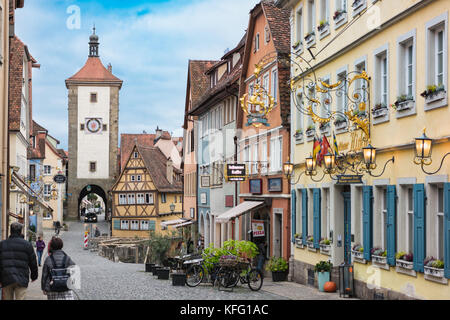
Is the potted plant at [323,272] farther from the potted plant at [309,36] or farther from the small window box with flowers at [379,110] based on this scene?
the potted plant at [309,36]

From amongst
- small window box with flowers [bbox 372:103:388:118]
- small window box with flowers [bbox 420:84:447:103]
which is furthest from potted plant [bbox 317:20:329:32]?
small window box with flowers [bbox 420:84:447:103]

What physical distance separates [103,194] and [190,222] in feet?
145

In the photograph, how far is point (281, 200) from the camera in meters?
26.7

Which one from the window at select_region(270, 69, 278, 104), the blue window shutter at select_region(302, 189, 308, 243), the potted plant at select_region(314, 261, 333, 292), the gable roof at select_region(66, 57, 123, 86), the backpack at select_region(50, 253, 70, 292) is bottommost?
the potted plant at select_region(314, 261, 333, 292)

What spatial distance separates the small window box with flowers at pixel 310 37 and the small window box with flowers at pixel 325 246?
18.4 feet

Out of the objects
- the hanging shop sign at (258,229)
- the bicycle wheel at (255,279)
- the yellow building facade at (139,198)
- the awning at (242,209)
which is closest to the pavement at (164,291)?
the bicycle wheel at (255,279)

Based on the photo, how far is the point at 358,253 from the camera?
59.6 feet

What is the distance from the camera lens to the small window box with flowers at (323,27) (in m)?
21.0

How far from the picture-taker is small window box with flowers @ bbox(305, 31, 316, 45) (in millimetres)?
22406

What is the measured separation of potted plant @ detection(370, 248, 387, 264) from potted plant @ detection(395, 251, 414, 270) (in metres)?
0.86

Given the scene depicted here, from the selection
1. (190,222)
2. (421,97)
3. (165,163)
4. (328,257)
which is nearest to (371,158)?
(421,97)

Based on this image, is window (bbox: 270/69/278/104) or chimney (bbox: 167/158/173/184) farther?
chimney (bbox: 167/158/173/184)

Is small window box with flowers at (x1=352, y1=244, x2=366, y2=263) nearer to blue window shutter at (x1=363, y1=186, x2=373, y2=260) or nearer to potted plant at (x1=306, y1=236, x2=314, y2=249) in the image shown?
blue window shutter at (x1=363, y1=186, x2=373, y2=260)
